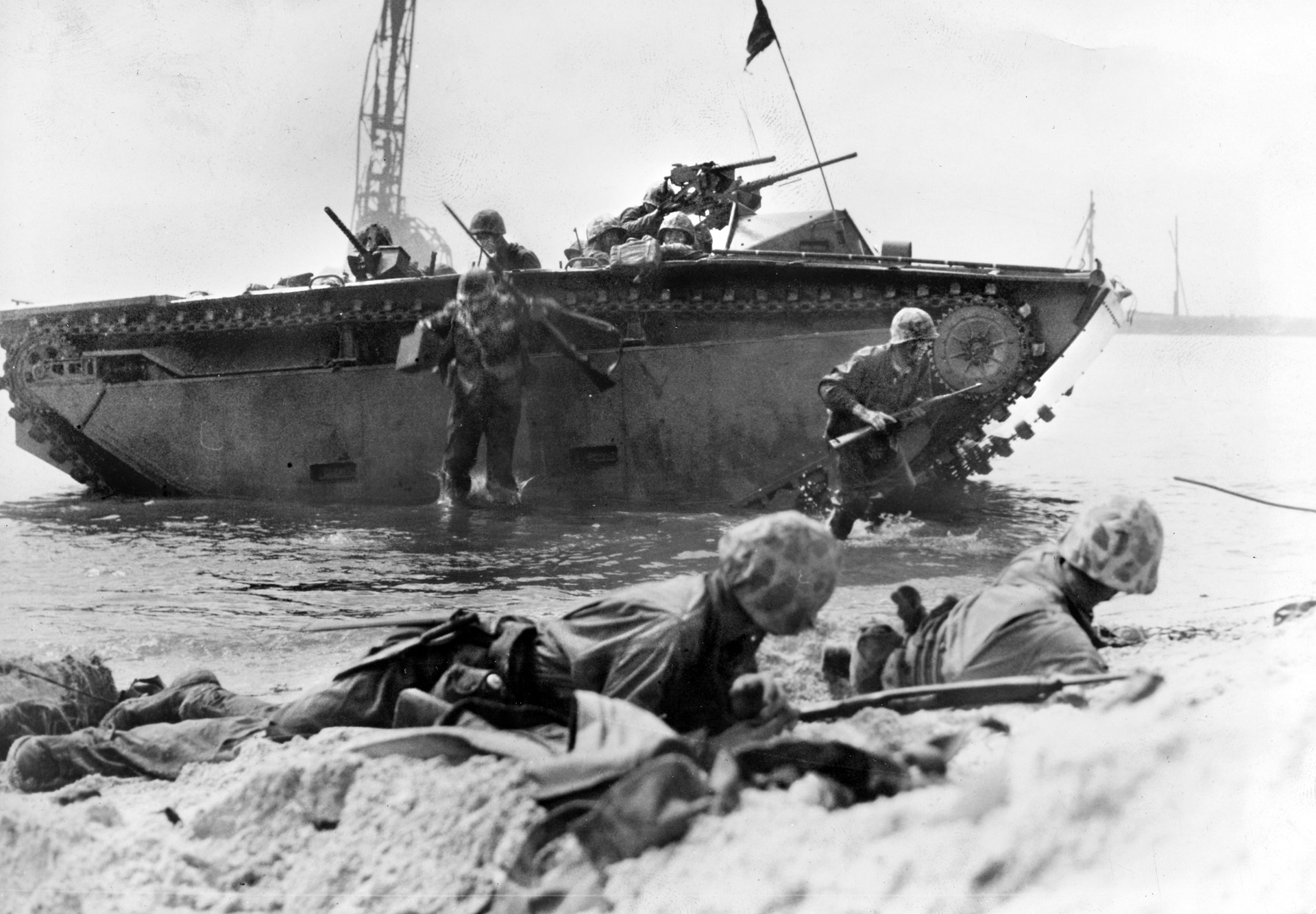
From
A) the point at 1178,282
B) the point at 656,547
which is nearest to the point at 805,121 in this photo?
the point at 1178,282

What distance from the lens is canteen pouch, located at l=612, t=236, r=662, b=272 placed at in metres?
5.98

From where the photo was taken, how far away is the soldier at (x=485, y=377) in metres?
5.41

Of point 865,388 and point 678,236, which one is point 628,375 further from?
point 865,388

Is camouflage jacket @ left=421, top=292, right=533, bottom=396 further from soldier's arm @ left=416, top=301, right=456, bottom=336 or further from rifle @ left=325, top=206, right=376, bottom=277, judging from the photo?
rifle @ left=325, top=206, right=376, bottom=277

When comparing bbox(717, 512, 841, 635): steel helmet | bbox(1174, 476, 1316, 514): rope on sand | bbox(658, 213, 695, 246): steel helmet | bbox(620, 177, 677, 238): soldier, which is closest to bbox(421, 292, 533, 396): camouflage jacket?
bbox(620, 177, 677, 238): soldier

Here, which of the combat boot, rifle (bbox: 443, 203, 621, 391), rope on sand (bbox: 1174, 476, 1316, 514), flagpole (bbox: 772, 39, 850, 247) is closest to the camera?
rope on sand (bbox: 1174, 476, 1316, 514)

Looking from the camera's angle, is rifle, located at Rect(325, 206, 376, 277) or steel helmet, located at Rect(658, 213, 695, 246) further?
steel helmet, located at Rect(658, 213, 695, 246)

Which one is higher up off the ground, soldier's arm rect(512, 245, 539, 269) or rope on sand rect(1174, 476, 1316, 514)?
soldier's arm rect(512, 245, 539, 269)

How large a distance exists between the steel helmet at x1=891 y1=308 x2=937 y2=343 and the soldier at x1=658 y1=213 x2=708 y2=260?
4.75 ft

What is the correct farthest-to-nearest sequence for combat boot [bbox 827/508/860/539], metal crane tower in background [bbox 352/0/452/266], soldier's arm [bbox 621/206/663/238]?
1. soldier's arm [bbox 621/206/663/238]
2. combat boot [bbox 827/508/860/539]
3. metal crane tower in background [bbox 352/0/452/266]

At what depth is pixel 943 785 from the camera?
302 centimetres

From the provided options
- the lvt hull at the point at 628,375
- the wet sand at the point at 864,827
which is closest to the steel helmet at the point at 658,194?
the lvt hull at the point at 628,375

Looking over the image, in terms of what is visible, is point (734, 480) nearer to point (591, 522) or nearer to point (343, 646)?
point (591, 522)

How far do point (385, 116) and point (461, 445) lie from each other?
1586 millimetres
